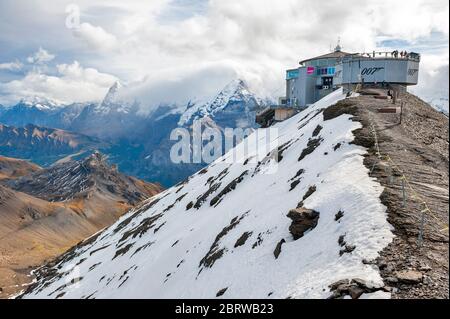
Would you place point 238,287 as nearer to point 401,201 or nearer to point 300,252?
point 300,252

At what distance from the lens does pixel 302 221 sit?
2236 cm

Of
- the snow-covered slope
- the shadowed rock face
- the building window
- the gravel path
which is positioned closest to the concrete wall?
the building window

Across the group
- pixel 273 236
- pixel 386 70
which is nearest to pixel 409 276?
pixel 273 236

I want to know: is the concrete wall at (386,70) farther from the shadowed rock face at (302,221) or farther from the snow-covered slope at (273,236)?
the shadowed rock face at (302,221)

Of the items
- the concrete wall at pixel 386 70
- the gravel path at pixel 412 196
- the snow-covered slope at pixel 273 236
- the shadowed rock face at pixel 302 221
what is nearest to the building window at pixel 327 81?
the concrete wall at pixel 386 70

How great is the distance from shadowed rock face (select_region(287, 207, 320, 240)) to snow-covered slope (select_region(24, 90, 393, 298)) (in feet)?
0.18

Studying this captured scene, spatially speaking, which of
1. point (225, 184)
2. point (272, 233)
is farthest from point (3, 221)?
point (272, 233)

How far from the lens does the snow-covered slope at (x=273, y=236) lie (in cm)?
1784

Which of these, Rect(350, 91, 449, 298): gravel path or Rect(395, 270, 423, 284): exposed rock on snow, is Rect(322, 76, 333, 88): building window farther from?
Rect(395, 270, 423, 284): exposed rock on snow

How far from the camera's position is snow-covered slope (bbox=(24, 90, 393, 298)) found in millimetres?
17844
